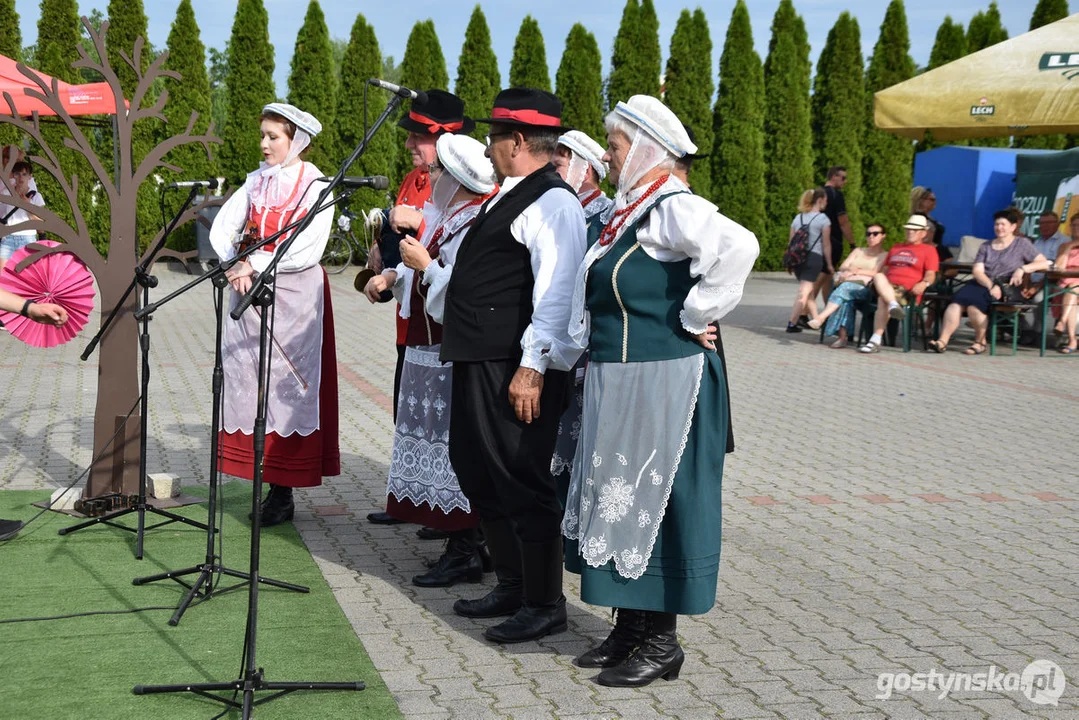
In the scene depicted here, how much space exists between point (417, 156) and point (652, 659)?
104 inches

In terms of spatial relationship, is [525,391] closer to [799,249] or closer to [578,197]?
[578,197]

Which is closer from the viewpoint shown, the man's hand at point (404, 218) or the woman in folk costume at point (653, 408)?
the woman in folk costume at point (653, 408)

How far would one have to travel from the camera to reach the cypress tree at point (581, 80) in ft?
86.5

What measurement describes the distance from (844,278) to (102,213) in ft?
52.3

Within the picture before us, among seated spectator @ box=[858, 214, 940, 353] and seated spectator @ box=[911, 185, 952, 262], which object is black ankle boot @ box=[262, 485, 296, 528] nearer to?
seated spectator @ box=[858, 214, 940, 353]

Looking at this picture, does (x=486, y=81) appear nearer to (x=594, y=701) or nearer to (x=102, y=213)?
(x=102, y=213)

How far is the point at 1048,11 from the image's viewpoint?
82.8 ft

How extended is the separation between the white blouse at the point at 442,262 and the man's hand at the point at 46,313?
162 centimetres

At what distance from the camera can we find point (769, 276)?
26.4m

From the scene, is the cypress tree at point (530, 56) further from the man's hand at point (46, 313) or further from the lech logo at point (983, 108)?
the man's hand at point (46, 313)

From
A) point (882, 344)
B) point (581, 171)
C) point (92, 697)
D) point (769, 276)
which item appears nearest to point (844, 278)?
point (882, 344)

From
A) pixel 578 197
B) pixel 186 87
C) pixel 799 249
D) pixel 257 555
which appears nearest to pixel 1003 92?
pixel 799 249

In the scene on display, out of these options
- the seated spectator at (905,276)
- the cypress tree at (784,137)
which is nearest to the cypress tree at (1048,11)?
the cypress tree at (784,137)

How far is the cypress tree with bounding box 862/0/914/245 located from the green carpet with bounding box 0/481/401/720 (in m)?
23.4
